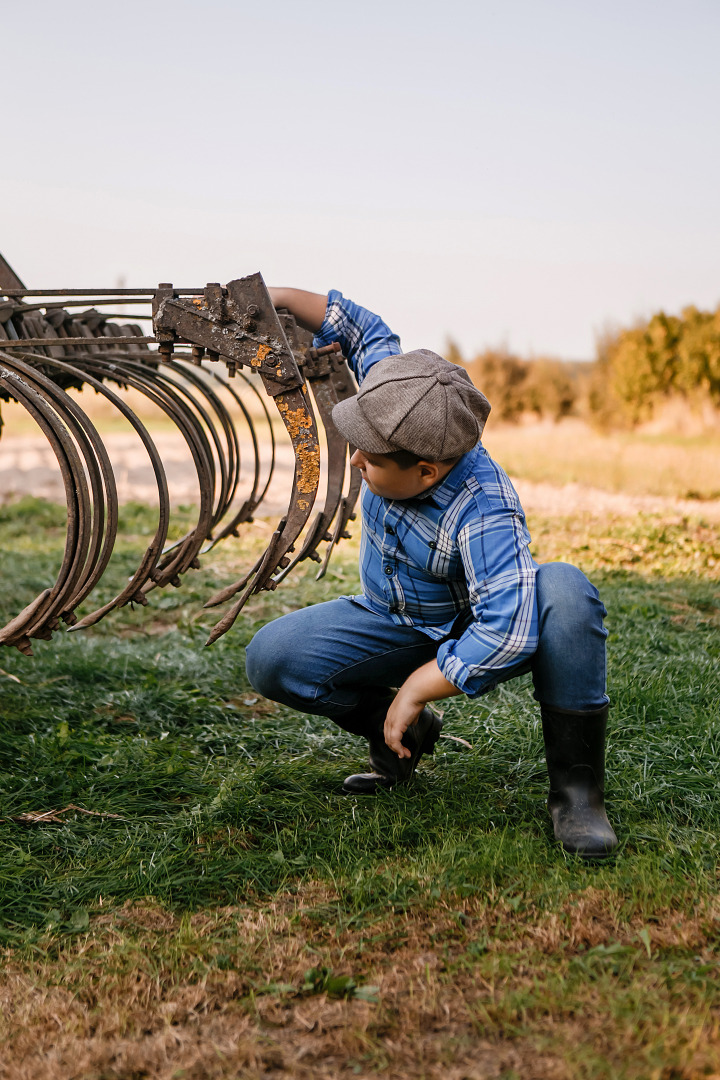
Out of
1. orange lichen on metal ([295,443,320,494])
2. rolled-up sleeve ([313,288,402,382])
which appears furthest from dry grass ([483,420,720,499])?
orange lichen on metal ([295,443,320,494])

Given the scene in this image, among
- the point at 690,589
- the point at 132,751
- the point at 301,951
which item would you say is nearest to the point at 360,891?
the point at 301,951

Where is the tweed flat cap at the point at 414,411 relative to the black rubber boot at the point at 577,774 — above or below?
above

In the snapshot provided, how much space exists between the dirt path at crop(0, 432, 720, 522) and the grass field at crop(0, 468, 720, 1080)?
4588 millimetres

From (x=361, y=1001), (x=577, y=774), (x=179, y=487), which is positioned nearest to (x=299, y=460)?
(x=577, y=774)

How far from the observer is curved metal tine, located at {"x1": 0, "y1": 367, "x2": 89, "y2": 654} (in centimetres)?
246

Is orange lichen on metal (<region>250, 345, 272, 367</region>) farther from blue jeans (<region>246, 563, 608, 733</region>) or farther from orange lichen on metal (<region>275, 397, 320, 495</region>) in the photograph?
blue jeans (<region>246, 563, 608, 733</region>)

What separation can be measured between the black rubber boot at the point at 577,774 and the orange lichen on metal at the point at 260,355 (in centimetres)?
118

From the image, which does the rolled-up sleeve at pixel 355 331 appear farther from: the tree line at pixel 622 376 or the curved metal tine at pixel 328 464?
the tree line at pixel 622 376

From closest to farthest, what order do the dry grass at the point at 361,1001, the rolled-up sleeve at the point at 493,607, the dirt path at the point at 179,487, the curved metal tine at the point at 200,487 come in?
1. the dry grass at the point at 361,1001
2. the rolled-up sleeve at the point at 493,607
3. the curved metal tine at the point at 200,487
4. the dirt path at the point at 179,487

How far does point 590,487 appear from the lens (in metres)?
9.04

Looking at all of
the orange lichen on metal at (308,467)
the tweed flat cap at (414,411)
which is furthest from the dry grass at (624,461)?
the tweed flat cap at (414,411)

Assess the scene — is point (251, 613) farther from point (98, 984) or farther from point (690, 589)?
point (98, 984)

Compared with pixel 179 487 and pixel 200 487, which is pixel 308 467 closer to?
pixel 200 487

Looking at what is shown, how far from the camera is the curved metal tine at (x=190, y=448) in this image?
314 cm
